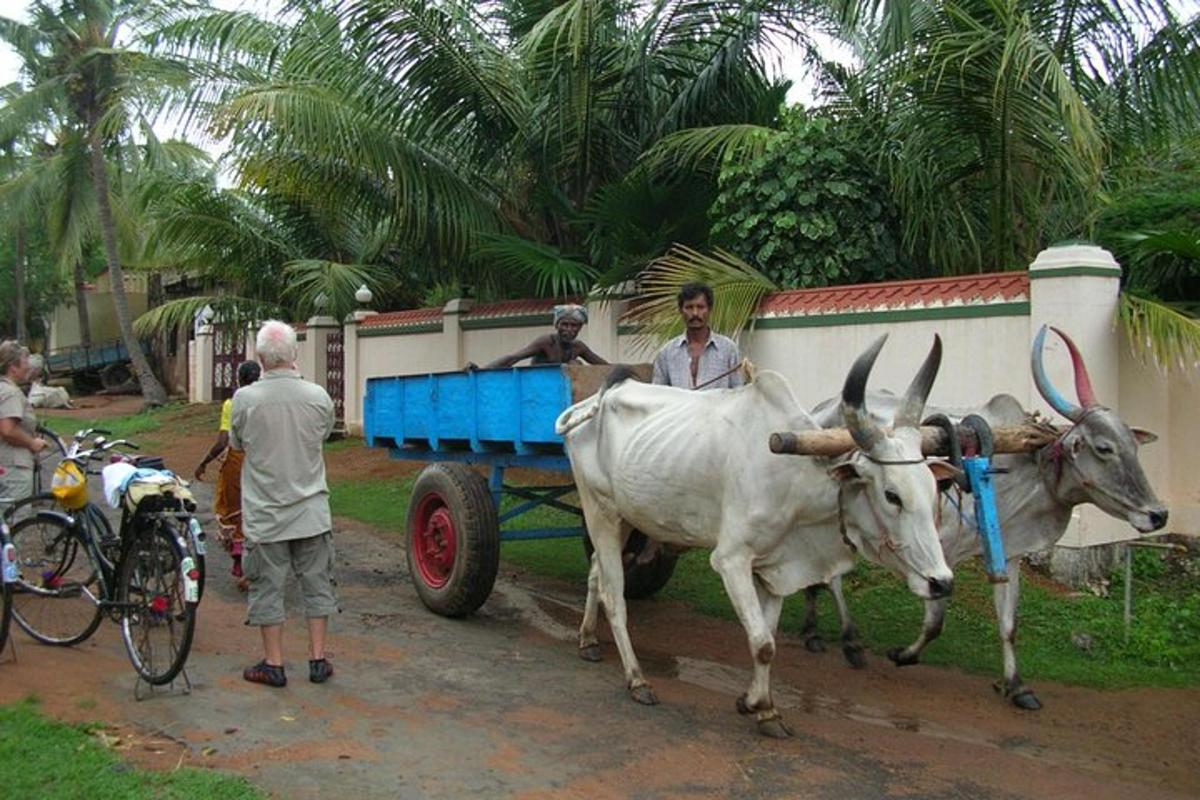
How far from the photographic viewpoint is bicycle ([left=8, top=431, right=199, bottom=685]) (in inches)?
208

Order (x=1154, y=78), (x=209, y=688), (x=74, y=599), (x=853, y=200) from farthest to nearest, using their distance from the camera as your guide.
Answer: (x=853, y=200)
(x=1154, y=78)
(x=74, y=599)
(x=209, y=688)

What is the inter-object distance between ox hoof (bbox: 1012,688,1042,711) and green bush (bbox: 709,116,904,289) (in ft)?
15.9

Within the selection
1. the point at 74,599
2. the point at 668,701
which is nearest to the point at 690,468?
the point at 668,701

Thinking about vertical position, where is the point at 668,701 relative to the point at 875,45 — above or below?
below

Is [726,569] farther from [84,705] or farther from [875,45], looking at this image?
[875,45]

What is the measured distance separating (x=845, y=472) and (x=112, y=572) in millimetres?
3744

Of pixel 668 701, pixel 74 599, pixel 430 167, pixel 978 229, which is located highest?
pixel 430 167

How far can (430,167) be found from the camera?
12500 millimetres

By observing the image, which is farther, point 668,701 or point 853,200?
point 853,200

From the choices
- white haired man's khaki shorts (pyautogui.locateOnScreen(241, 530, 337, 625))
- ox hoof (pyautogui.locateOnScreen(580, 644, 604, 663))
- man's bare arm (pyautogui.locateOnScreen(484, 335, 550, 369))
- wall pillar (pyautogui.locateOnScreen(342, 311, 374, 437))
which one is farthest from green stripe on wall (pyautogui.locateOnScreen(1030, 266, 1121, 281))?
wall pillar (pyautogui.locateOnScreen(342, 311, 374, 437))

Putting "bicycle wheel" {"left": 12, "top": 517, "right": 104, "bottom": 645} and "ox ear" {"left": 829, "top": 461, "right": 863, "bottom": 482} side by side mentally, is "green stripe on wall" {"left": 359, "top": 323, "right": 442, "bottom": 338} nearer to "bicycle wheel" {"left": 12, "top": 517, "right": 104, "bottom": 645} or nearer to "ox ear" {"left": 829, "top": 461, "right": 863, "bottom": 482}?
"bicycle wheel" {"left": 12, "top": 517, "right": 104, "bottom": 645}

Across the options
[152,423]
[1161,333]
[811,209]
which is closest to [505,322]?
[811,209]

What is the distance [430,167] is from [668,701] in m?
8.37

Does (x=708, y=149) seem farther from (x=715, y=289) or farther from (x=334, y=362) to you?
(x=334, y=362)
